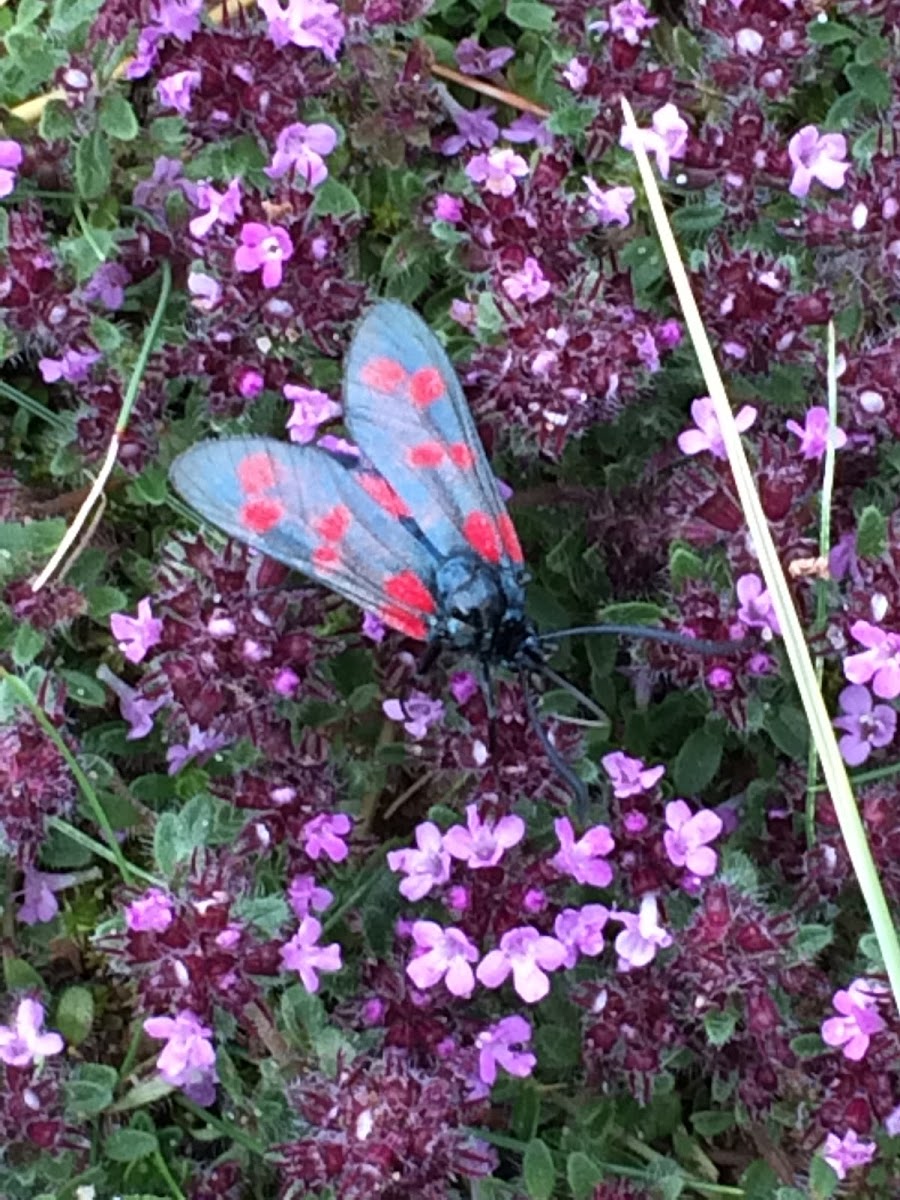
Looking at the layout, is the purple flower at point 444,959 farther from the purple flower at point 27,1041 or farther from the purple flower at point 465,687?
the purple flower at point 27,1041

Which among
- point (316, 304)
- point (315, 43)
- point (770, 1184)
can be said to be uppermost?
point (315, 43)

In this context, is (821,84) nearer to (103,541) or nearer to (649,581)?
(649,581)

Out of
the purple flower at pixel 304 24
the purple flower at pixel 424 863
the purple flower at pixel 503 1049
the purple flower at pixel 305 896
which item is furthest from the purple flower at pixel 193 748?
the purple flower at pixel 304 24

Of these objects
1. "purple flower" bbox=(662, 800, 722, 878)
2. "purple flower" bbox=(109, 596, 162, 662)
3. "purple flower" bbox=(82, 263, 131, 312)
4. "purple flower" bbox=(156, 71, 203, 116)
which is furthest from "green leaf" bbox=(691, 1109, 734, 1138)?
"purple flower" bbox=(156, 71, 203, 116)

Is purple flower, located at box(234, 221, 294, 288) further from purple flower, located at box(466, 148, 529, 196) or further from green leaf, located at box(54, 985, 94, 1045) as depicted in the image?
green leaf, located at box(54, 985, 94, 1045)

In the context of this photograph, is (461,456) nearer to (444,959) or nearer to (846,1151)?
(444,959)

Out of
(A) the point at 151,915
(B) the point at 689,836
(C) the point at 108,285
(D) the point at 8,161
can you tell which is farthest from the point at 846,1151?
(D) the point at 8,161

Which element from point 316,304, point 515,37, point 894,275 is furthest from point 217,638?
point 515,37
